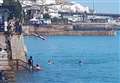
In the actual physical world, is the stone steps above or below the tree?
above

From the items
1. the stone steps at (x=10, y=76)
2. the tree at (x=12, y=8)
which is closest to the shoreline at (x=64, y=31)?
the tree at (x=12, y=8)

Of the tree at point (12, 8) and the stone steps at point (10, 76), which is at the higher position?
the stone steps at point (10, 76)

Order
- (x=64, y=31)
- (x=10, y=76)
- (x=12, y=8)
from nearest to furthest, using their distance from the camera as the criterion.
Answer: (x=10, y=76), (x=12, y=8), (x=64, y=31)

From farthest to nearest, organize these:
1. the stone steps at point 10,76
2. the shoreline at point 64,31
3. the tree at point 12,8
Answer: the shoreline at point 64,31 → the tree at point 12,8 → the stone steps at point 10,76

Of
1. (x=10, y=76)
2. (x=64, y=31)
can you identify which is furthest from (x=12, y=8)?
(x=64, y=31)

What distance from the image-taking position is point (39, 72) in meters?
39.6

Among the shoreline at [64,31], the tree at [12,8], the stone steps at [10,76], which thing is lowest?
the shoreline at [64,31]

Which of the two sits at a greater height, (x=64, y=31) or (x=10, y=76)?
(x=10, y=76)

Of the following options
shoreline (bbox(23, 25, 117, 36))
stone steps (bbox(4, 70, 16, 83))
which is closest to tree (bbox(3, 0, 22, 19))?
stone steps (bbox(4, 70, 16, 83))

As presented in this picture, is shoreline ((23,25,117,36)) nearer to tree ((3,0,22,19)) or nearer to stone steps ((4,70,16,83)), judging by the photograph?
tree ((3,0,22,19))

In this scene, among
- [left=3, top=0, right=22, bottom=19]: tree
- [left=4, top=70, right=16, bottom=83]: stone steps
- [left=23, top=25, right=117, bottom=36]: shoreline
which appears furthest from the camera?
[left=23, top=25, right=117, bottom=36]: shoreline

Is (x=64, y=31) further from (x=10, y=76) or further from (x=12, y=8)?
(x=10, y=76)

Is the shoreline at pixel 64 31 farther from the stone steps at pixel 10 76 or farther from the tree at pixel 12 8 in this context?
the stone steps at pixel 10 76

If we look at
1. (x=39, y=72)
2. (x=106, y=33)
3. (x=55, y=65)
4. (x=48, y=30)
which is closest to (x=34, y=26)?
(x=48, y=30)
